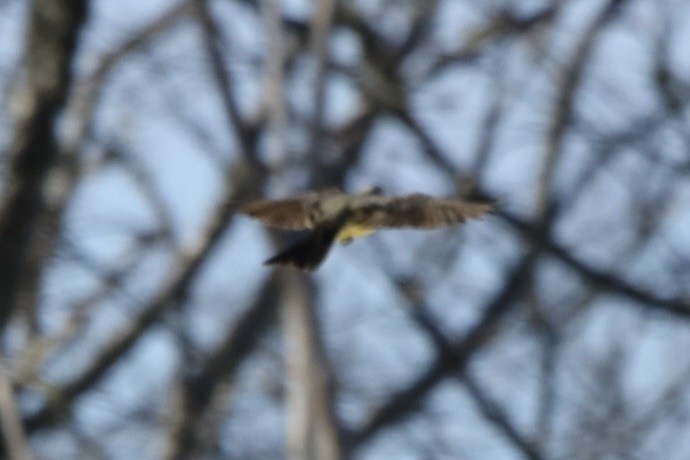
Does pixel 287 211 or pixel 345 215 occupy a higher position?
pixel 287 211

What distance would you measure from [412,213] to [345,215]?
0.47ft

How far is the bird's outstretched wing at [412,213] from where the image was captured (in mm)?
4512

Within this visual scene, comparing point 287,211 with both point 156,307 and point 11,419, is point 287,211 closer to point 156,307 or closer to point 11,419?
point 11,419

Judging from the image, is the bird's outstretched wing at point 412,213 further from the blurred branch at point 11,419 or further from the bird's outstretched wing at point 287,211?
the blurred branch at point 11,419

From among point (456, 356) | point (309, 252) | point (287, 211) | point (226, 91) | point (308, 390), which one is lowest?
point (309, 252)

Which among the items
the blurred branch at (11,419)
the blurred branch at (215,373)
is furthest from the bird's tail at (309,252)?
the blurred branch at (215,373)

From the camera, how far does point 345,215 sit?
4.50 meters

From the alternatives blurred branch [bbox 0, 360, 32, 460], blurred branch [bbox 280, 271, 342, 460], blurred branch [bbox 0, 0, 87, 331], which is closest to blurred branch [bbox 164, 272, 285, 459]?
blurred branch [bbox 0, 0, 87, 331]

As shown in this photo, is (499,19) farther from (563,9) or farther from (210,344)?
(210,344)

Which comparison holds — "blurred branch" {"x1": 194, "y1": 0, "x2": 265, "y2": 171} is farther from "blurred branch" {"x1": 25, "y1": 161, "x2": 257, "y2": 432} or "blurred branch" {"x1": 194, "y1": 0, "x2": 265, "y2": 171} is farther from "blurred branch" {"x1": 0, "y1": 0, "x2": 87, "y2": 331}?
"blurred branch" {"x1": 0, "y1": 0, "x2": 87, "y2": 331}

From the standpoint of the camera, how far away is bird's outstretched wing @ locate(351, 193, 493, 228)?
14.8 ft

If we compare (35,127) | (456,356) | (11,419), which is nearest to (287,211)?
(11,419)

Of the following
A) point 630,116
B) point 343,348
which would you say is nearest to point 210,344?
point 343,348

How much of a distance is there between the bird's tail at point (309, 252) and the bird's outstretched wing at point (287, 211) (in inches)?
2.2
